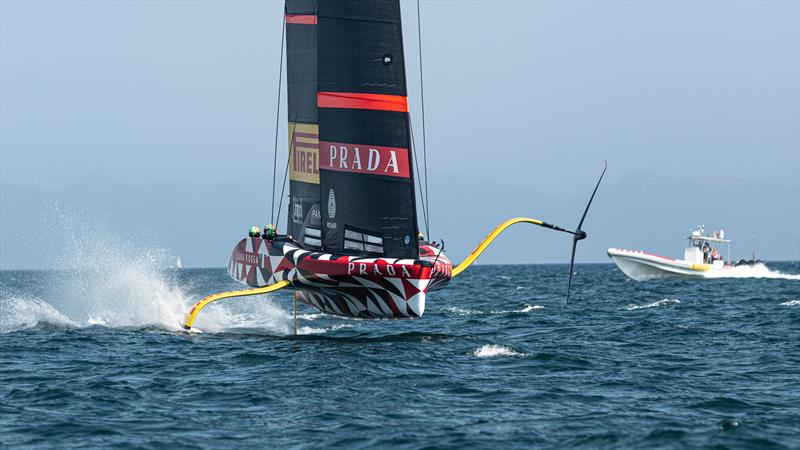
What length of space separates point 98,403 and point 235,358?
5053 millimetres

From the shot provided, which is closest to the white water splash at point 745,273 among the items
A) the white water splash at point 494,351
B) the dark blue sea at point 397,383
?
the dark blue sea at point 397,383

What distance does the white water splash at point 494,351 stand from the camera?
810 inches

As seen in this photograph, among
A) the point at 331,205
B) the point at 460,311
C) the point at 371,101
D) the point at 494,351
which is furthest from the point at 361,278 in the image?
the point at 460,311

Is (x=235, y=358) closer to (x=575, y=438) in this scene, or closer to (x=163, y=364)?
(x=163, y=364)

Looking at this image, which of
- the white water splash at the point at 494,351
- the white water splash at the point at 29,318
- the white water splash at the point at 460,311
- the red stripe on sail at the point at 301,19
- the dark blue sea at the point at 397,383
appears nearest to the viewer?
the dark blue sea at the point at 397,383

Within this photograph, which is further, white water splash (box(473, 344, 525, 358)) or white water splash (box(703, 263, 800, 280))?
→ white water splash (box(703, 263, 800, 280))

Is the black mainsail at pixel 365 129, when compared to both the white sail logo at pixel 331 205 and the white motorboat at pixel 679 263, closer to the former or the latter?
the white sail logo at pixel 331 205

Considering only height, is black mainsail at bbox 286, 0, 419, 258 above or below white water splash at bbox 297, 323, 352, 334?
above

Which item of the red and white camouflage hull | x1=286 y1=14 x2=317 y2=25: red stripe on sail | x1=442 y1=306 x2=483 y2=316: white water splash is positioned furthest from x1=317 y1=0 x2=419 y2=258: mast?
x1=442 y1=306 x2=483 y2=316: white water splash

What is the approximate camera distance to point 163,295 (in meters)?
32.7

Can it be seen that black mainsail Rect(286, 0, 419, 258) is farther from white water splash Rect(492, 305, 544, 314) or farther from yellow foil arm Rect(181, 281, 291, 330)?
white water splash Rect(492, 305, 544, 314)

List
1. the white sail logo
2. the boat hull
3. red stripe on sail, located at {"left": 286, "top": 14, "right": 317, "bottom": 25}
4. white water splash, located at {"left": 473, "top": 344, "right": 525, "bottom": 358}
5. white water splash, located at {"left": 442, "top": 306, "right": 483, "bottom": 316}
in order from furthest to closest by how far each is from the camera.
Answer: the boat hull
white water splash, located at {"left": 442, "top": 306, "right": 483, "bottom": 316}
red stripe on sail, located at {"left": 286, "top": 14, "right": 317, "bottom": 25}
the white sail logo
white water splash, located at {"left": 473, "top": 344, "right": 525, "bottom": 358}

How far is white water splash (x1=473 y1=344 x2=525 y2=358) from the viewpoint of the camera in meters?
20.6

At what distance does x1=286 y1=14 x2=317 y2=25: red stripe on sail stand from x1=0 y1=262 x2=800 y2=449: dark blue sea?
896 cm
